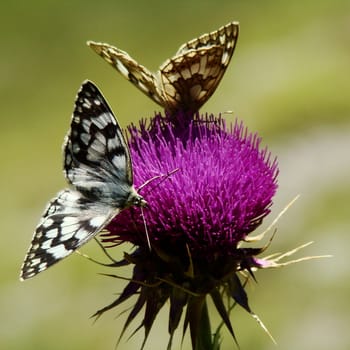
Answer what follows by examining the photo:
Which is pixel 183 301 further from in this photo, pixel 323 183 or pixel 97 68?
pixel 97 68

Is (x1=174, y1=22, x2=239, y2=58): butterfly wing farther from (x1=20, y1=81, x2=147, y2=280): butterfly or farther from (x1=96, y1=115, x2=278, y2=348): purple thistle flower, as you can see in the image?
(x1=20, y1=81, x2=147, y2=280): butterfly

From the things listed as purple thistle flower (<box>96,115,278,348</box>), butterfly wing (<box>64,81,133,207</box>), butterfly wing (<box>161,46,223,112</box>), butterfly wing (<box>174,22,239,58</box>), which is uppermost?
butterfly wing (<box>174,22,239,58</box>)

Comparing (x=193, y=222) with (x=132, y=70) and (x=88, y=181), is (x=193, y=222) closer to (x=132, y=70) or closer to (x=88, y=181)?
(x=88, y=181)

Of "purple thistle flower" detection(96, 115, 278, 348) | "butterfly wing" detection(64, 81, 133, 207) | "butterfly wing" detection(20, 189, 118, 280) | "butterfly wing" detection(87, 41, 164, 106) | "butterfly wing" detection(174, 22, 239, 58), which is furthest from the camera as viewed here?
"butterfly wing" detection(174, 22, 239, 58)

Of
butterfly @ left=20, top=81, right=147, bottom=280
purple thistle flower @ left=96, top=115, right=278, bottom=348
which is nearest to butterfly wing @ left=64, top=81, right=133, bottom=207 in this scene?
butterfly @ left=20, top=81, right=147, bottom=280

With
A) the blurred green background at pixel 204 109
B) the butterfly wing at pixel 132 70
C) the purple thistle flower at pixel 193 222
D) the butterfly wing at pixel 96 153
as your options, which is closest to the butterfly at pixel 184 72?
the butterfly wing at pixel 132 70

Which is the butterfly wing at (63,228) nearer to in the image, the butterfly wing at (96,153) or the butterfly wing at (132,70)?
the butterfly wing at (96,153)

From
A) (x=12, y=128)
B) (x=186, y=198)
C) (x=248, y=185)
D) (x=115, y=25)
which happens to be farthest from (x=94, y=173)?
(x=115, y=25)
